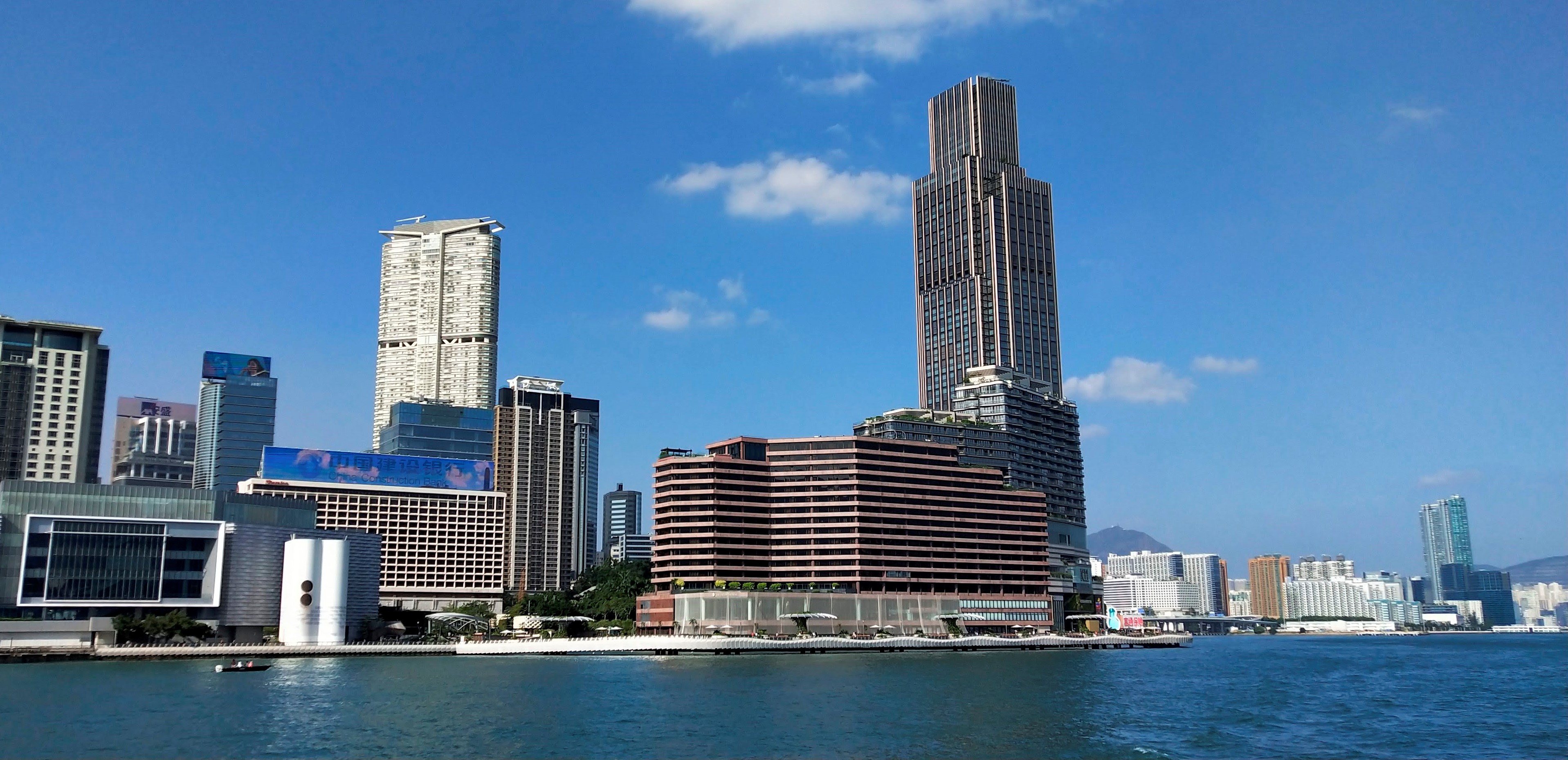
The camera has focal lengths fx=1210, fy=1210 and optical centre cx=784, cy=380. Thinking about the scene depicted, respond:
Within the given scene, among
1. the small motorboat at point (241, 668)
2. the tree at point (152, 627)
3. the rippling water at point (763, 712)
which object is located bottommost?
the rippling water at point (763, 712)

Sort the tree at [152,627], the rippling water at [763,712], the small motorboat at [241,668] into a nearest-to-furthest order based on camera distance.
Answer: the rippling water at [763,712] → the small motorboat at [241,668] → the tree at [152,627]

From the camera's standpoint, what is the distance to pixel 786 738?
76625 millimetres

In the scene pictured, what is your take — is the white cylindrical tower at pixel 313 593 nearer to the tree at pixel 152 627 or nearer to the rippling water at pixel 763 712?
the tree at pixel 152 627

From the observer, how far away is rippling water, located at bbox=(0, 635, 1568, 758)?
73.8 meters

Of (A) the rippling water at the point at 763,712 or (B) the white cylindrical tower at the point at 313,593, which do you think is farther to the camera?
(B) the white cylindrical tower at the point at 313,593

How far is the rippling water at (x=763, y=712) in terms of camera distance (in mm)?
73812

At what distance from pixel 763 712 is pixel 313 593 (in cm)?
11627

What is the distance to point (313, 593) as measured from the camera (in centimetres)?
18488

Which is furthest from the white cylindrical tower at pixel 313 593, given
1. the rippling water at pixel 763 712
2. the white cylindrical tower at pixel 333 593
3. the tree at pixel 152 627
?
the rippling water at pixel 763 712

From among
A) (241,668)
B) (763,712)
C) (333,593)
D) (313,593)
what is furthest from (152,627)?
(763,712)

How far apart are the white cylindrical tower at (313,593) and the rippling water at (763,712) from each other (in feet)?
102

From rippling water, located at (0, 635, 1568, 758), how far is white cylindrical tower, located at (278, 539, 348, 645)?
31141 mm

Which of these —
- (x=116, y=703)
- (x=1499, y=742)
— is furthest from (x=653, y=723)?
(x=1499, y=742)

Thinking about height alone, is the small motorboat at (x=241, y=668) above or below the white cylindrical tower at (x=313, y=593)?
below
